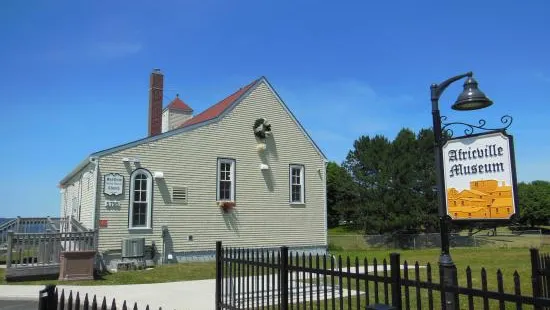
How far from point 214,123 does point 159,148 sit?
2.97 metres

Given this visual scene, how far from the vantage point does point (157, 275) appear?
50.8 feet

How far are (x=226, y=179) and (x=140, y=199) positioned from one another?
411 centimetres

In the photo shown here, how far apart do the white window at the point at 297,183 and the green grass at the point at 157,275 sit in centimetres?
646

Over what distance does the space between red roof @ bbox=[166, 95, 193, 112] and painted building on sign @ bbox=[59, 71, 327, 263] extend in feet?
10.2

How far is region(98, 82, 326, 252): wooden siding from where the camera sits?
1870cm

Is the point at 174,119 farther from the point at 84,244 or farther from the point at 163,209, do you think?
the point at 84,244

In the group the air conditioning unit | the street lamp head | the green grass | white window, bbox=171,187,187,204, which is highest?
the street lamp head

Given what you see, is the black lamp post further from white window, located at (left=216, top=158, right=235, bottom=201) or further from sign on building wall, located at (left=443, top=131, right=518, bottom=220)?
white window, located at (left=216, top=158, right=235, bottom=201)

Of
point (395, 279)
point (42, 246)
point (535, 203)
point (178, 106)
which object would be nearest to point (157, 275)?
point (42, 246)

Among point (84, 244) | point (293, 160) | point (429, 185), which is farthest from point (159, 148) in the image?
point (429, 185)

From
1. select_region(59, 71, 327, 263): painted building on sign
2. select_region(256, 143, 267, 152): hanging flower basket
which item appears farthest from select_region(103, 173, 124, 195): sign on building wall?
select_region(256, 143, 267, 152): hanging flower basket

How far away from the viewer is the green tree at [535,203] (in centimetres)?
9194

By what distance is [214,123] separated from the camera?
21.0 meters

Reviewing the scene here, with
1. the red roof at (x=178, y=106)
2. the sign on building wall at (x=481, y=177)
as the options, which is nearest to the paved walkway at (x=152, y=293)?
the sign on building wall at (x=481, y=177)
